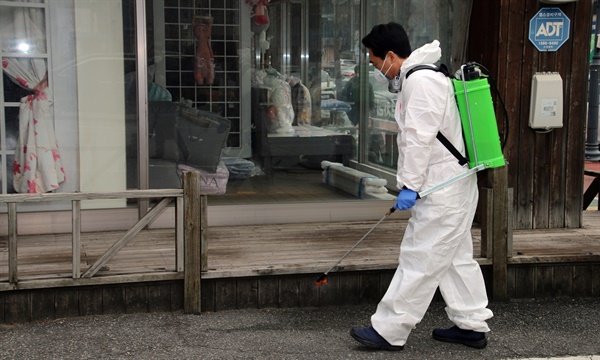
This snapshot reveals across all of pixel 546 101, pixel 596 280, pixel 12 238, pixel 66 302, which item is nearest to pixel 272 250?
pixel 66 302

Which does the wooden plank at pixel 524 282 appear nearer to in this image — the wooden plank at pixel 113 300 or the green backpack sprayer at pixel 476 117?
the green backpack sprayer at pixel 476 117

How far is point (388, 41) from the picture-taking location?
5.22 m

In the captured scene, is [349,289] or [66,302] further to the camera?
[349,289]

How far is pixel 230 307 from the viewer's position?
6.12 m

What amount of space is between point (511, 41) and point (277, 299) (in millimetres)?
3088

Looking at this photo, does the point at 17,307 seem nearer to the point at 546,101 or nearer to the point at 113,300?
the point at 113,300

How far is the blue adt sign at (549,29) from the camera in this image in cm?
747

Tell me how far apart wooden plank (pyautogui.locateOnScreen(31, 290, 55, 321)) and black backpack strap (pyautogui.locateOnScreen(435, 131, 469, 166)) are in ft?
8.94

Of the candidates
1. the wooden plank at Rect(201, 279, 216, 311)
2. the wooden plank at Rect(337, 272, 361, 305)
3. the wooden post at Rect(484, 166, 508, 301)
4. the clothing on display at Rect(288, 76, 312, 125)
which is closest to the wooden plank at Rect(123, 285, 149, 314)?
the wooden plank at Rect(201, 279, 216, 311)

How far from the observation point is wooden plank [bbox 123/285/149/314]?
233 inches

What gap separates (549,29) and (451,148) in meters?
2.87

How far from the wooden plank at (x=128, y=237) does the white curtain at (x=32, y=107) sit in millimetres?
1924

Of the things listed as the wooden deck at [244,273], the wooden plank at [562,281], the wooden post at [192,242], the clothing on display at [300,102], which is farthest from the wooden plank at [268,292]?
the clothing on display at [300,102]

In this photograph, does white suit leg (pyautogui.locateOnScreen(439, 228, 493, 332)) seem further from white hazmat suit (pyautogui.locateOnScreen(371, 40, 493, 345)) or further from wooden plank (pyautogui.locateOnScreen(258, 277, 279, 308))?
wooden plank (pyautogui.locateOnScreen(258, 277, 279, 308))
